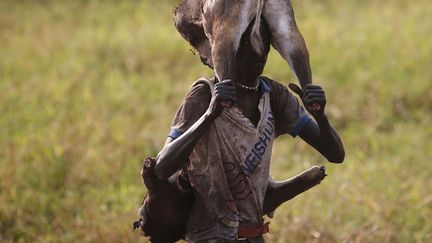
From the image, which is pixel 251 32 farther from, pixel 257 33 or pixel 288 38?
pixel 288 38

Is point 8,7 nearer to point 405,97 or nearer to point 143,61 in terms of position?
point 143,61

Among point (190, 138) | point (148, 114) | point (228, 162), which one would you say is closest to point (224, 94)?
point (190, 138)

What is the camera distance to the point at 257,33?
304 centimetres

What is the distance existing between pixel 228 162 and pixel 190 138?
232 mm

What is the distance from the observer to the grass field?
18.3 feet

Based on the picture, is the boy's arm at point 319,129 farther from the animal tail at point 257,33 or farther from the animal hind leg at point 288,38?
the animal tail at point 257,33

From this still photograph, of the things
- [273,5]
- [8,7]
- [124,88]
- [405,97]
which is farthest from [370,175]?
[8,7]

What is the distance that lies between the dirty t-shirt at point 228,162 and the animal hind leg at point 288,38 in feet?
0.91

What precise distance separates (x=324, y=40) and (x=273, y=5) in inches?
233

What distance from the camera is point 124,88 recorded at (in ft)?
26.8

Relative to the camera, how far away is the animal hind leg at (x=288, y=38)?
9.72ft

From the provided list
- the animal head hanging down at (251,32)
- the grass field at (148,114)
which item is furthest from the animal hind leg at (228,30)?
the grass field at (148,114)

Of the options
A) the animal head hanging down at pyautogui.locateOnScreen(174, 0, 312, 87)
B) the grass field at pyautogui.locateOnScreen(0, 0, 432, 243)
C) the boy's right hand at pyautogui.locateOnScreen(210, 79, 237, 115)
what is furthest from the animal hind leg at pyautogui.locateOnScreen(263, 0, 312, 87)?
the grass field at pyautogui.locateOnScreen(0, 0, 432, 243)

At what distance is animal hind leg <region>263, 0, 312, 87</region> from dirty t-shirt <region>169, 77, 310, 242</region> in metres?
0.28
